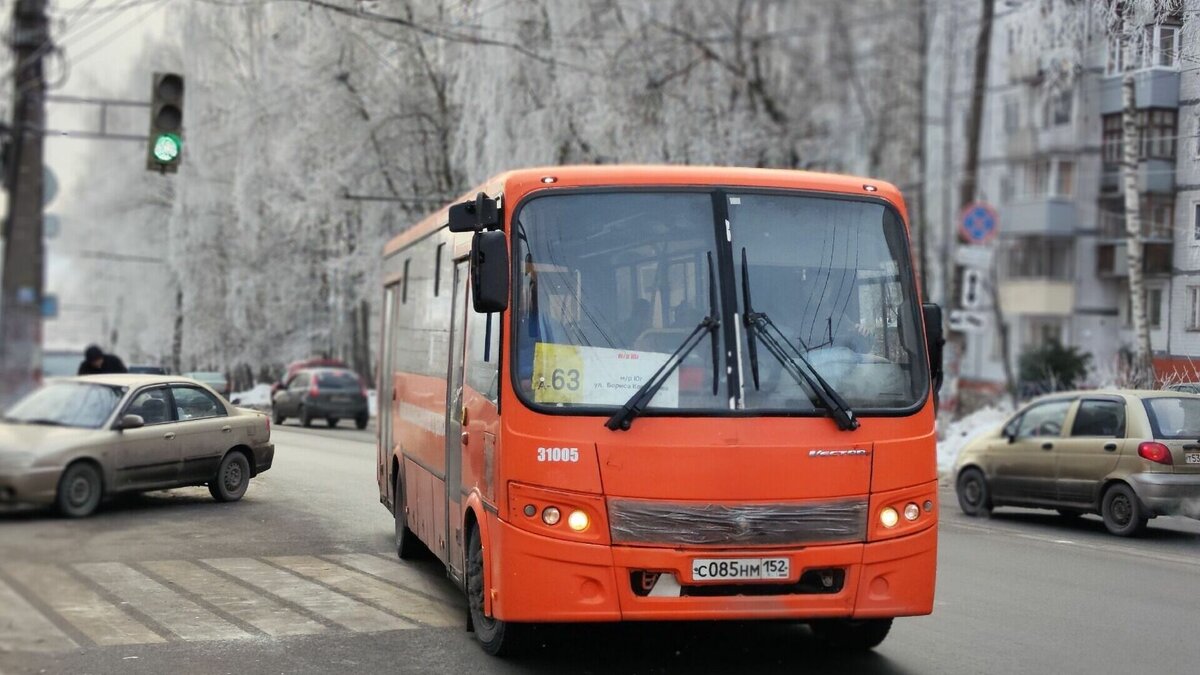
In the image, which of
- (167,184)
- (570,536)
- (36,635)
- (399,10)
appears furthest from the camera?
(399,10)

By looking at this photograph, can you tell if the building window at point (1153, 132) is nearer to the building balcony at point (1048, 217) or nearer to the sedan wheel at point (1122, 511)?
the sedan wheel at point (1122, 511)

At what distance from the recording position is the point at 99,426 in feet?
10.1

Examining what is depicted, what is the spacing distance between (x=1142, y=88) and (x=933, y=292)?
51.3 metres

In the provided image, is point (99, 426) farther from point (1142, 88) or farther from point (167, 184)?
point (1142, 88)

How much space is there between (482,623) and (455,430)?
1.20m

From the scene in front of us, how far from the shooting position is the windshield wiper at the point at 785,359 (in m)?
7.20

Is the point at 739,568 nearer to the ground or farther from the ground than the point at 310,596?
farther from the ground

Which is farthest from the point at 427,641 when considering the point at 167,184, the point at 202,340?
the point at 167,184

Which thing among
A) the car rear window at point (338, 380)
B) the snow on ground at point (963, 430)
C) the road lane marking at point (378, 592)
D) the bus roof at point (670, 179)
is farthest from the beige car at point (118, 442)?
the snow on ground at point (963, 430)

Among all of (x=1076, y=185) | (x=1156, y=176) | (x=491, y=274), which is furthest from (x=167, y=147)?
(x=1076, y=185)

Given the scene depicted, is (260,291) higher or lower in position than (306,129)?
lower

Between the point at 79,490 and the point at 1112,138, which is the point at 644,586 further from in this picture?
the point at 1112,138

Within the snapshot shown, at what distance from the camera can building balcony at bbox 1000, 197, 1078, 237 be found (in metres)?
58.2

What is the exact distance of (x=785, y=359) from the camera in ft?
23.9
